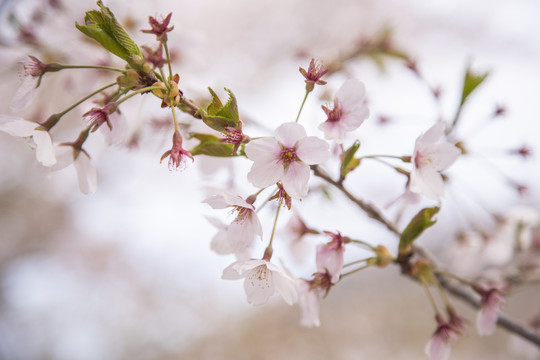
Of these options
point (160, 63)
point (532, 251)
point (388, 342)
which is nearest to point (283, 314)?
point (388, 342)

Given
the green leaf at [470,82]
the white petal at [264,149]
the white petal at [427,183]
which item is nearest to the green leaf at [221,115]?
the white petal at [264,149]

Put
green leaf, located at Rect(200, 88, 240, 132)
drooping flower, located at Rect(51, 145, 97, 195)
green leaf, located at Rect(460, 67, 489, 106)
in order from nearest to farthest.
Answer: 1. green leaf, located at Rect(200, 88, 240, 132)
2. drooping flower, located at Rect(51, 145, 97, 195)
3. green leaf, located at Rect(460, 67, 489, 106)

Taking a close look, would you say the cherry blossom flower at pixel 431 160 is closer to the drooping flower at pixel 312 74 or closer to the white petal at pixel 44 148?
the drooping flower at pixel 312 74

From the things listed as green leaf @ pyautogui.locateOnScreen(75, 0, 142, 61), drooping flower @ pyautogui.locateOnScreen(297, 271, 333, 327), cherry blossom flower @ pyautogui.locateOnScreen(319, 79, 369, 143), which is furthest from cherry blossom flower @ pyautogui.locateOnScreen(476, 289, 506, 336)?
green leaf @ pyautogui.locateOnScreen(75, 0, 142, 61)

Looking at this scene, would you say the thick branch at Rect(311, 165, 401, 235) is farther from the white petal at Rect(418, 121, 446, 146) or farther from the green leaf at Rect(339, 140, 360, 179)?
the white petal at Rect(418, 121, 446, 146)

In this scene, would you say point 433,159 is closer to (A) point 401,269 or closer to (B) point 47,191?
(A) point 401,269
